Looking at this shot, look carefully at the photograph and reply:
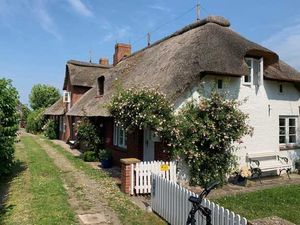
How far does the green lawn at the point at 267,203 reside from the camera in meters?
8.66

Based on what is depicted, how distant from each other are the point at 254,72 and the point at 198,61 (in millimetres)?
3204

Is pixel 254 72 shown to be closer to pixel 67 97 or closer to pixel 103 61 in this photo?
pixel 67 97

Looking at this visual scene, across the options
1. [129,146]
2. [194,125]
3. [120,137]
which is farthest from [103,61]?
[194,125]

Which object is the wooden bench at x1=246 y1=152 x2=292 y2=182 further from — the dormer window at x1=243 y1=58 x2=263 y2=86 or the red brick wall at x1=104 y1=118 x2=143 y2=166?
the red brick wall at x1=104 y1=118 x2=143 y2=166

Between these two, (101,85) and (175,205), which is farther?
(101,85)

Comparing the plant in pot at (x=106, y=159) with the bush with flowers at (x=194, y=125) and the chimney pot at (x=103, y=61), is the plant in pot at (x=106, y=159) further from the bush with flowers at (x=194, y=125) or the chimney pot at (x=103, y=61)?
the chimney pot at (x=103, y=61)

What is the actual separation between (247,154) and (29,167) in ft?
31.9

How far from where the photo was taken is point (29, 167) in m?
15.5

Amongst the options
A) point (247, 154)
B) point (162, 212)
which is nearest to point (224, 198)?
point (162, 212)

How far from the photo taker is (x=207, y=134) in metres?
11.3

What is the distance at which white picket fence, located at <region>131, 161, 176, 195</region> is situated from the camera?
10.5 metres

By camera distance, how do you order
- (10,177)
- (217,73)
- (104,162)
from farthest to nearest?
1. (104,162)
2. (10,177)
3. (217,73)

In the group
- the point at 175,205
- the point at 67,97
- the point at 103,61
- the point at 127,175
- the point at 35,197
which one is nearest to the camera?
the point at 175,205

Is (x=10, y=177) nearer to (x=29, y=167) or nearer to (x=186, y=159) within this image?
(x=29, y=167)
